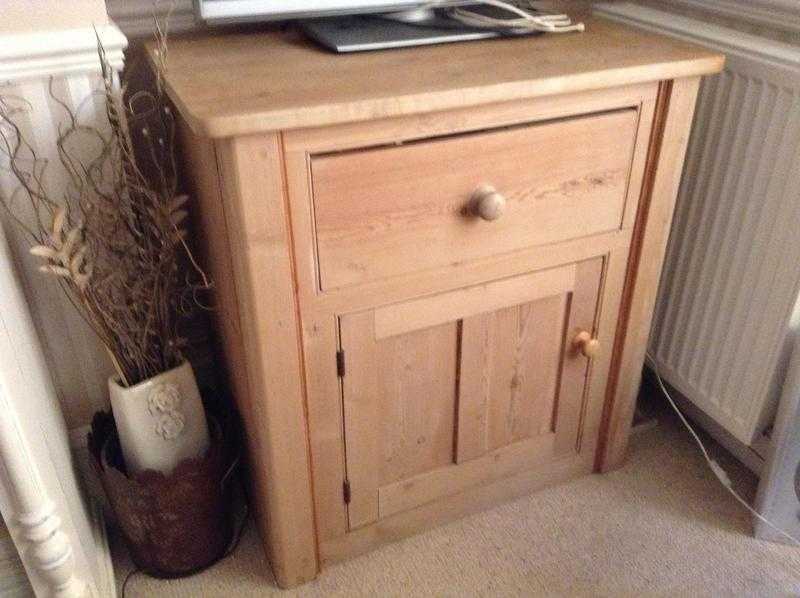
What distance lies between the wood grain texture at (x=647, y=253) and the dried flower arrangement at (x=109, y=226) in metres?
0.70

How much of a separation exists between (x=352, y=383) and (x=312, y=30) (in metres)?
0.54

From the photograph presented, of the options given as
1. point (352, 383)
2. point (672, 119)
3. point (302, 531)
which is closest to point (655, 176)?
point (672, 119)

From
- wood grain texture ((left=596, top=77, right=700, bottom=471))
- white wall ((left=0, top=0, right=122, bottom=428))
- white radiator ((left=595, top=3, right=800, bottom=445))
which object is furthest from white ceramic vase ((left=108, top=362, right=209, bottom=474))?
white radiator ((left=595, top=3, right=800, bottom=445))

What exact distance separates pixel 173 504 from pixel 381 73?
0.72 meters

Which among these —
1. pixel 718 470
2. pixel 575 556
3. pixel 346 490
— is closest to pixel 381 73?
pixel 346 490

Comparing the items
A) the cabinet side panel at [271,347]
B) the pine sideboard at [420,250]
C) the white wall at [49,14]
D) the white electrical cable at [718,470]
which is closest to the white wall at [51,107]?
the white wall at [49,14]

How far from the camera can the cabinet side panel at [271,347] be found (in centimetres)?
87

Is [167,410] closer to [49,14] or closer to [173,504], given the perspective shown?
[173,504]

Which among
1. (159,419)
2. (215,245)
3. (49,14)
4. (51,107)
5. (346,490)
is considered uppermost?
(49,14)

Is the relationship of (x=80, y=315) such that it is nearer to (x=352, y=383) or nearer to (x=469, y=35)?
(x=352, y=383)

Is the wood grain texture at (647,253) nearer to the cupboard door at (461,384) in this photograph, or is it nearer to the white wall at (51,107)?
the cupboard door at (461,384)

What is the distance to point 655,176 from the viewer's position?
1126 millimetres

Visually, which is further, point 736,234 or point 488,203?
point 736,234

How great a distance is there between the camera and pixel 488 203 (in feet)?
3.24
